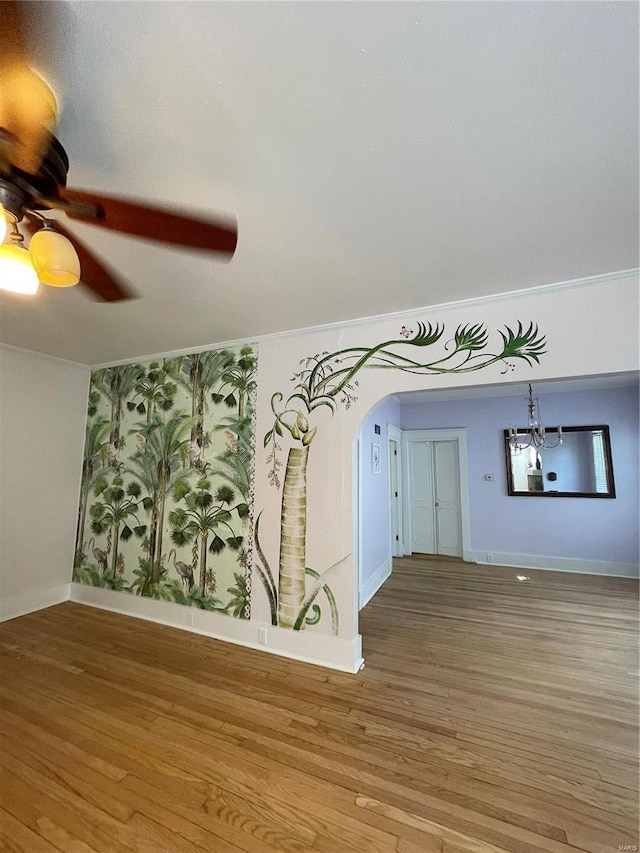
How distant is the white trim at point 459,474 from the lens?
5.78m

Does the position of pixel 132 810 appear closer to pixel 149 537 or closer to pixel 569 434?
pixel 149 537

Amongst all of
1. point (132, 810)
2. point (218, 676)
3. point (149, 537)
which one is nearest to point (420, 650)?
point (218, 676)

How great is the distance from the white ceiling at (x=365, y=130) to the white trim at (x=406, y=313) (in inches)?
3.5

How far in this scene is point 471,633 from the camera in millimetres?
3133

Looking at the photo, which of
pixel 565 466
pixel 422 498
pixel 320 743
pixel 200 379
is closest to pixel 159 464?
pixel 200 379

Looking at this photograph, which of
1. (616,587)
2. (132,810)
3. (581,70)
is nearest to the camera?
(581,70)

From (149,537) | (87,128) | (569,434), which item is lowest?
(149,537)

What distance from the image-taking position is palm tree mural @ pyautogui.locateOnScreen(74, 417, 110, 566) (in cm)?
385

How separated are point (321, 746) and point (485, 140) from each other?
9.13 feet

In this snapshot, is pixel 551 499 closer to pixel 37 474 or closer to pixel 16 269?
pixel 16 269

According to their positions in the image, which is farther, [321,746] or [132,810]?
[321,746]

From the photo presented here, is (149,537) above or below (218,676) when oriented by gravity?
above

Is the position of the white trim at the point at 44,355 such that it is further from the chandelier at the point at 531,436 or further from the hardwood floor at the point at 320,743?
the chandelier at the point at 531,436

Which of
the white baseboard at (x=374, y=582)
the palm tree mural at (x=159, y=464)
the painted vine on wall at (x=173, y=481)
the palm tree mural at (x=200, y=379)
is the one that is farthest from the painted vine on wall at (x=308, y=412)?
the white baseboard at (x=374, y=582)
